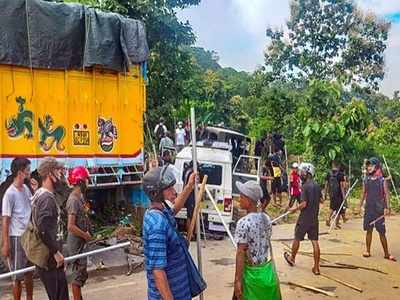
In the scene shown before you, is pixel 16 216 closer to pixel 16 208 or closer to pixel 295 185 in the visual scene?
pixel 16 208

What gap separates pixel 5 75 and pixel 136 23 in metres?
2.93

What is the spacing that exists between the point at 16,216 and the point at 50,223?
1.49m

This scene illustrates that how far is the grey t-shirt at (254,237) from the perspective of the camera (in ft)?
15.0

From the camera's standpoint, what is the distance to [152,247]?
330cm

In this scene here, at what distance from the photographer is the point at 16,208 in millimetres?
5656

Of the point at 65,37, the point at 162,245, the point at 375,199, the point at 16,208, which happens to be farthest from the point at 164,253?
the point at 375,199

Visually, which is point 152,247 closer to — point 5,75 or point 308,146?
point 5,75

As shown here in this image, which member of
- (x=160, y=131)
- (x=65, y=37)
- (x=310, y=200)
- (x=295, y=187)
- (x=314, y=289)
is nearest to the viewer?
(x=314, y=289)

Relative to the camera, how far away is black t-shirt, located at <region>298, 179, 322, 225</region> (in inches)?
327

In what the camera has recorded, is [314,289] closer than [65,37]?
Yes

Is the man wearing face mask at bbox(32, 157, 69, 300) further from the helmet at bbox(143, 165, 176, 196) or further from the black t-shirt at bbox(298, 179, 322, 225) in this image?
the black t-shirt at bbox(298, 179, 322, 225)

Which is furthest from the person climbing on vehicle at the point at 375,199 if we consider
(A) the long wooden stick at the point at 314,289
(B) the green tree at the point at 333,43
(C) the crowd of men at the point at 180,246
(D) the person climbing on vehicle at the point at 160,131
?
(B) the green tree at the point at 333,43

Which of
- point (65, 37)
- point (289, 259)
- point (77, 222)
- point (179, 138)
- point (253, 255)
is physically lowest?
point (289, 259)

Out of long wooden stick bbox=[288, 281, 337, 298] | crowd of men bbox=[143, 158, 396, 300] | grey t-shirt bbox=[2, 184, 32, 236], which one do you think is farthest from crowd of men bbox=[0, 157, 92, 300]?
long wooden stick bbox=[288, 281, 337, 298]
